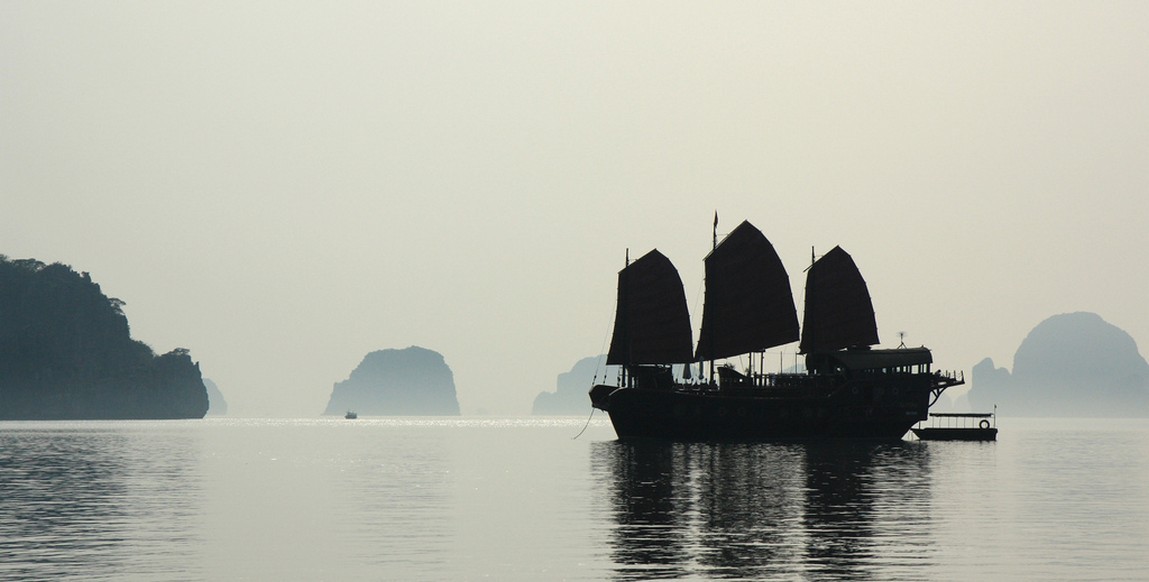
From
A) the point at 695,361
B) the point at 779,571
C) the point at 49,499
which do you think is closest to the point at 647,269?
the point at 695,361

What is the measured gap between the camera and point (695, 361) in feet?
366

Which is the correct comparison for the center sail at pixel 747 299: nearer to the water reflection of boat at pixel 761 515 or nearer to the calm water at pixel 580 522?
the water reflection of boat at pixel 761 515

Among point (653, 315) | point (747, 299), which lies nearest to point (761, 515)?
point (653, 315)

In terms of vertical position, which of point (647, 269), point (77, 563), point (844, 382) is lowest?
point (77, 563)

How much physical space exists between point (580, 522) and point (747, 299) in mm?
73658

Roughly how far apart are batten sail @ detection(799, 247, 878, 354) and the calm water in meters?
40.5

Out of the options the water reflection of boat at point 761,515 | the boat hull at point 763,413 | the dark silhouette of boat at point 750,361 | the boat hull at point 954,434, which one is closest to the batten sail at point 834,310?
the dark silhouette of boat at point 750,361

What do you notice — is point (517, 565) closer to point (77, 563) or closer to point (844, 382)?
point (77, 563)

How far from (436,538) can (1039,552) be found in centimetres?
1435

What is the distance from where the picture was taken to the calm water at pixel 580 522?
28062mm

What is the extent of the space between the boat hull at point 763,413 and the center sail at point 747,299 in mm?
5677

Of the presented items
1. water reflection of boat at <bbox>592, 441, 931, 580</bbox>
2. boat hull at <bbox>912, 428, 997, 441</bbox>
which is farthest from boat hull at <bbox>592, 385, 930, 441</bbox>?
water reflection of boat at <bbox>592, 441, 931, 580</bbox>

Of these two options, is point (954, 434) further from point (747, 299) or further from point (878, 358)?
point (747, 299)

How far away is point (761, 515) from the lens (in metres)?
39.2
